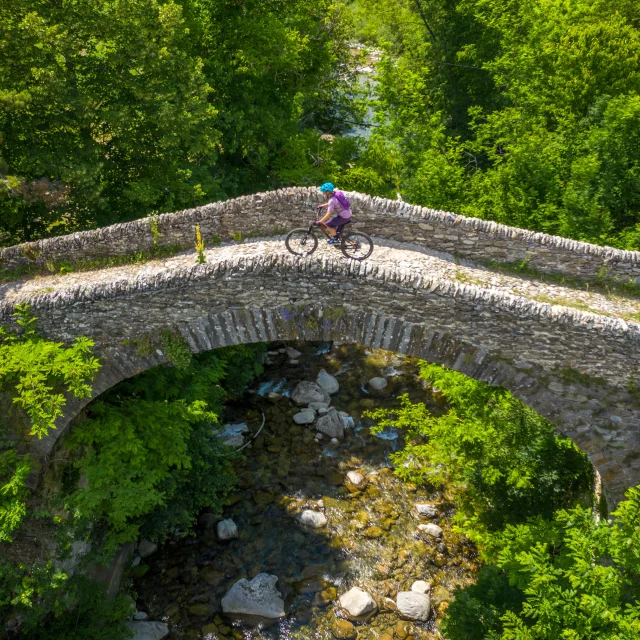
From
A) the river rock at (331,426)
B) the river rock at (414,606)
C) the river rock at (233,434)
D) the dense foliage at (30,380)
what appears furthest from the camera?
the river rock at (331,426)

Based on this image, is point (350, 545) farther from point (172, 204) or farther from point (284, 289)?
point (172, 204)

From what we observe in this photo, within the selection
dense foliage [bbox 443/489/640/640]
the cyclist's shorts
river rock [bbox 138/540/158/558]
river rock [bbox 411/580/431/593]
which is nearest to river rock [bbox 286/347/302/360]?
river rock [bbox 138/540/158/558]

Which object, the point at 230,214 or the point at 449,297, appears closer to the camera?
the point at 449,297

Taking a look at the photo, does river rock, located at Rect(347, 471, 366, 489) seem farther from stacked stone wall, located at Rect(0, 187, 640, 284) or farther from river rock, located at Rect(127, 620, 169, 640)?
stacked stone wall, located at Rect(0, 187, 640, 284)

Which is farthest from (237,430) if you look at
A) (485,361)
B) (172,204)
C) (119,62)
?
(119,62)

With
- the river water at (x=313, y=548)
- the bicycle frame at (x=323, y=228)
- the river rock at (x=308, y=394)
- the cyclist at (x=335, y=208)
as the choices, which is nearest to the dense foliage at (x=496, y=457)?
the river water at (x=313, y=548)

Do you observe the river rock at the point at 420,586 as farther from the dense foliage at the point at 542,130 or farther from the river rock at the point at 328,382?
the dense foliage at the point at 542,130

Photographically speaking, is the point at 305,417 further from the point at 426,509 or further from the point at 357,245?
the point at 357,245
